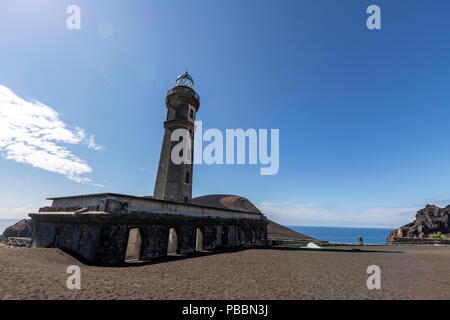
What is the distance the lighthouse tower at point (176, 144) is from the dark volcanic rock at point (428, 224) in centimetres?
6976

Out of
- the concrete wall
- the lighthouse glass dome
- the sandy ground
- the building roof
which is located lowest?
the sandy ground

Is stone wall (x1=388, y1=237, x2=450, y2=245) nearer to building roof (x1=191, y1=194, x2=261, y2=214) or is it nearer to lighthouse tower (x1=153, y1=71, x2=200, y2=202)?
lighthouse tower (x1=153, y1=71, x2=200, y2=202)

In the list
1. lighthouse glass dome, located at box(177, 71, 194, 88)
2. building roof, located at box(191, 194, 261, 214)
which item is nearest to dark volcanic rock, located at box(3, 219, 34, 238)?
building roof, located at box(191, 194, 261, 214)

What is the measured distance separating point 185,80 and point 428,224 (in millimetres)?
84706

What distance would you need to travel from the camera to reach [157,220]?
570 inches

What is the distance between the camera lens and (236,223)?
24.2 metres

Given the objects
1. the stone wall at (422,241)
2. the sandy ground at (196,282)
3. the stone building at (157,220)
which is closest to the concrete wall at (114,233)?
the stone building at (157,220)

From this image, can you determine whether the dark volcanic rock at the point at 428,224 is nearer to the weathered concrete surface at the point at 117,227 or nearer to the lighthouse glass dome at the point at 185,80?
the weathered concrete surface at the point at 117,227

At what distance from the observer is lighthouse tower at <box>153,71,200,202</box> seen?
20.5m

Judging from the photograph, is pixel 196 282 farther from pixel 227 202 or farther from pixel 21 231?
pixel 21 231

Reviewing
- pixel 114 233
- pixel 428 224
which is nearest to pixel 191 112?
pixel 114 233

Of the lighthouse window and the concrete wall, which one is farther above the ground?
the lighthouse window
